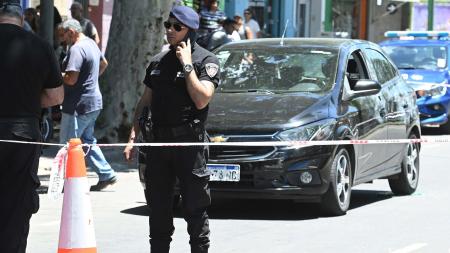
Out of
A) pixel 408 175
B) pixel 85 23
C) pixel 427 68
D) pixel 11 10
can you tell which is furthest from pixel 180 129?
pixel 427 68

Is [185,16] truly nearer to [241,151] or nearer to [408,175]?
[241,151]

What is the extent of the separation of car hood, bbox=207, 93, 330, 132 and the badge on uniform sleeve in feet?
9.39

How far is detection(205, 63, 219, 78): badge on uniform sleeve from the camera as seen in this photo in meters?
7.30

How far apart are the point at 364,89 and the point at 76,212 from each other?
191 inches

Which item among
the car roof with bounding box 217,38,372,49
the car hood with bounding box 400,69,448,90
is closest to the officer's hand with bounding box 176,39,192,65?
the car roof with bounding box 217,38,372,49

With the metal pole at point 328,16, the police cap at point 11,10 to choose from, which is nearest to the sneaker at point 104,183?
the police cap at point 11,10

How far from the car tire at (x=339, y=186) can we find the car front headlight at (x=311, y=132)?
235mm

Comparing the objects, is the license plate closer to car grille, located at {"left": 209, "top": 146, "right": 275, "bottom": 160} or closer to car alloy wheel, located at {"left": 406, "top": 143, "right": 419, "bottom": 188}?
car grille, located at {"left": 209, "top": 146, "right": 275, "bottom": 160}

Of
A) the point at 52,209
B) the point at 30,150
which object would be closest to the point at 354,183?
the point at 52,209

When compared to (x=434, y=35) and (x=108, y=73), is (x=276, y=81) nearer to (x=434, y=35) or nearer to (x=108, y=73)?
(x=108, y=73)

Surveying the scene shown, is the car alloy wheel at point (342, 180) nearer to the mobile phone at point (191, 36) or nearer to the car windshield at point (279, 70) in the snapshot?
the car windshield at point (279, 70)

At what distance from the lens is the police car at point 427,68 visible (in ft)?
66.9

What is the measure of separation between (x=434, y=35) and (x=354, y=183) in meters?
11.6

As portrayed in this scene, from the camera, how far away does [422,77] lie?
20609mm
